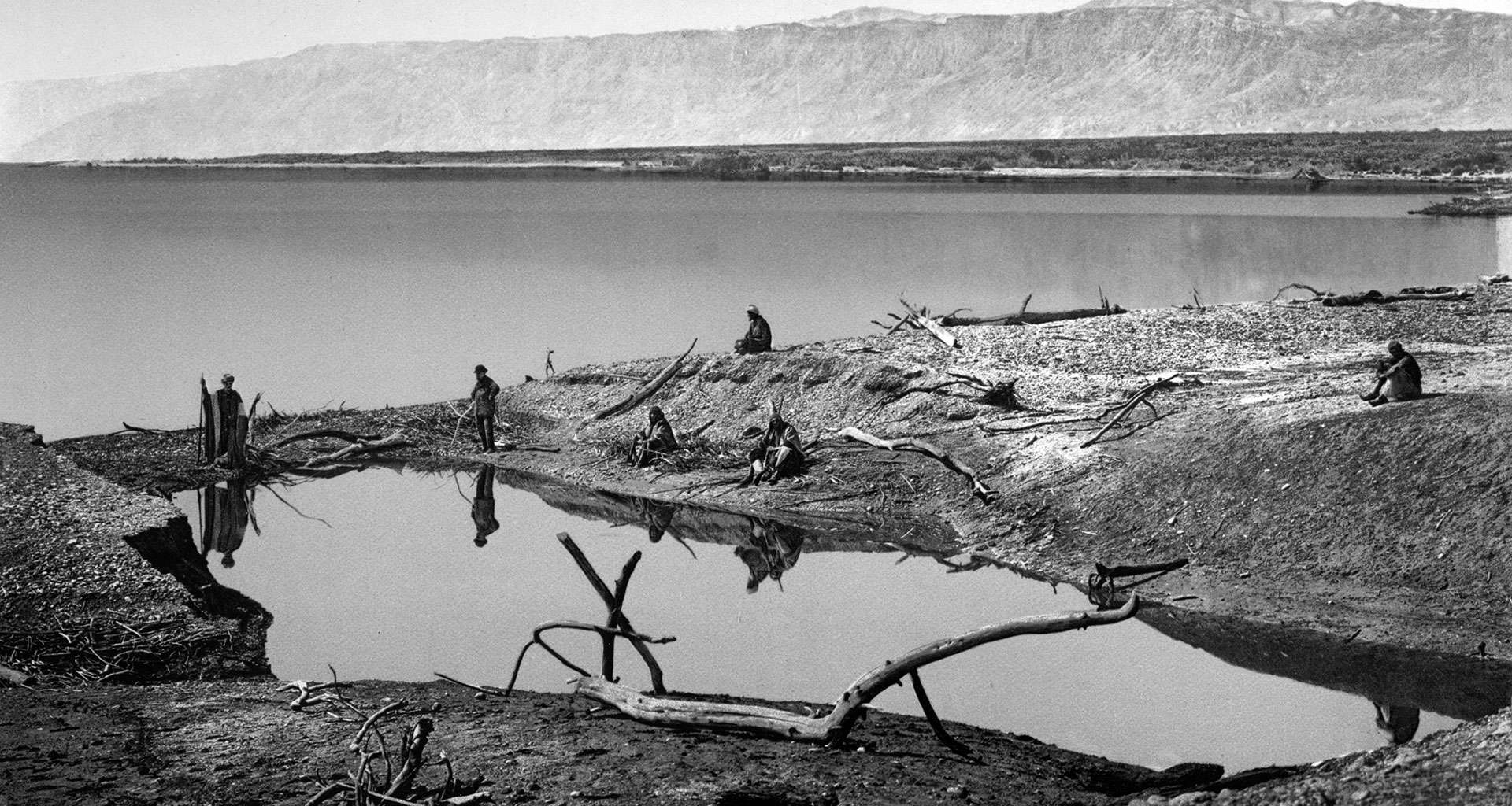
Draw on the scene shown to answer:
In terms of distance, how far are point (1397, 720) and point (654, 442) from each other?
35.3 ft

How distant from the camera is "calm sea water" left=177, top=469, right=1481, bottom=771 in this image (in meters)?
12.8

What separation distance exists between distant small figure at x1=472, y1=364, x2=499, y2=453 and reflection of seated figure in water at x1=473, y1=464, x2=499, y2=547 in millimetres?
524

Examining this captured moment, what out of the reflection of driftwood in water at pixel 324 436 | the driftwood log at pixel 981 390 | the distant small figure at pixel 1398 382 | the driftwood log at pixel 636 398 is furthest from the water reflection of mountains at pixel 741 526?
the distant small figure at pixel 1398 382

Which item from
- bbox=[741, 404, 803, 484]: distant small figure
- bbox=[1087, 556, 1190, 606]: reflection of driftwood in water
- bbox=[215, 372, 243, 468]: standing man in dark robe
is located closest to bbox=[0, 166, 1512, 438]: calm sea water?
bbox=[215, 372, 243, 468]: standing man in dark robe

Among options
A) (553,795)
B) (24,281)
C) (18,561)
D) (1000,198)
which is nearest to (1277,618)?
(553,795)

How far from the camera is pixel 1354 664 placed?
13.6m

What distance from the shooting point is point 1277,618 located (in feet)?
47.7

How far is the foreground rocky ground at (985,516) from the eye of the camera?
10.4 meters

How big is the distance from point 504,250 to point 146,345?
26428mm

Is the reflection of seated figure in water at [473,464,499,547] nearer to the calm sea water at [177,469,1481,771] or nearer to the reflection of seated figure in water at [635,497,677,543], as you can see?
the calm sea water at [177,469,1481,771]

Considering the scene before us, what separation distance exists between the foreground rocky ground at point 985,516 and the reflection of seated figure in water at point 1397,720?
282 millimetres

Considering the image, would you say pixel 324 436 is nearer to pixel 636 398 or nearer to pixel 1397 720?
pixel 636 398

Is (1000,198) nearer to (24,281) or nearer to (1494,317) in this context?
(24,281)

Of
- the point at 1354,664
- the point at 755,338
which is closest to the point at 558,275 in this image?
the point at 755,338
